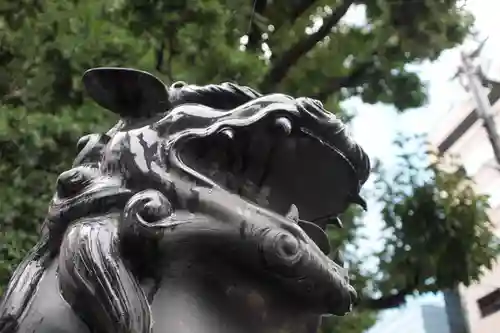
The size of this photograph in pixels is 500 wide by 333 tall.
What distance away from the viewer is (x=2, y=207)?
3.70m

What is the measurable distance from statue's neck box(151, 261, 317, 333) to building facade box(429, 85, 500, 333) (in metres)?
15.8

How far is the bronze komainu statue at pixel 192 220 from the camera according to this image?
1.09 m

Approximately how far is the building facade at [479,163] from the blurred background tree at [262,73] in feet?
34.9

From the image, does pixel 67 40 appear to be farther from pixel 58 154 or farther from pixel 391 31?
pixel 391 31

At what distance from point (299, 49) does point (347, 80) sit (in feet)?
1.82

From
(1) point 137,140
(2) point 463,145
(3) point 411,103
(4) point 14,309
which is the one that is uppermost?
(2) point 463,145

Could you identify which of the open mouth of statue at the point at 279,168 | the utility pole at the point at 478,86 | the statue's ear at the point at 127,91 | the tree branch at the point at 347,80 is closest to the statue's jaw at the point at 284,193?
the open mouth of statue at the point at 279,168

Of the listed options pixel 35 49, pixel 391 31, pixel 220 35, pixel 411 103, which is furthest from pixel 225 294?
pixel 411 103

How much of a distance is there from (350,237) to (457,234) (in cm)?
80

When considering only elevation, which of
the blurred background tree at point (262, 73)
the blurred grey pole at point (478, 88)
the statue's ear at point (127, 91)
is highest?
the blurred grey pole at point (478, 88)

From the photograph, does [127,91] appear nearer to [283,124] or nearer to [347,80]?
[283,124]

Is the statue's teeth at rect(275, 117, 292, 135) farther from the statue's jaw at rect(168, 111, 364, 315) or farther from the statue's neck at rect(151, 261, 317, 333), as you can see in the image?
the statue's neck at rect(151, 261, 317, 333)

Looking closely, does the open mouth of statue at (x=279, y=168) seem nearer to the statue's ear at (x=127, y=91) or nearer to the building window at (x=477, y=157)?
the statue's ear at (x=127, y=91)

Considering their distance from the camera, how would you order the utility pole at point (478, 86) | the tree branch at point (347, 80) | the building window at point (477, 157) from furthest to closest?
the building window at point (477, 157), the utility pole at point (478, 86), the tree branch at point (347, 80)
